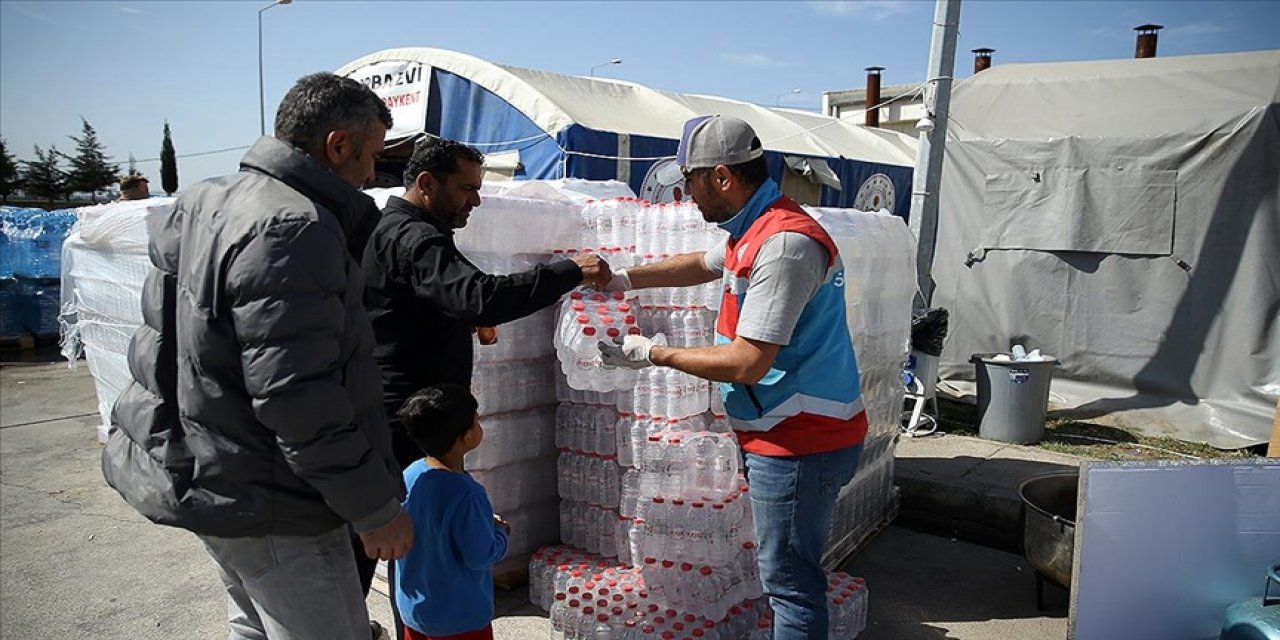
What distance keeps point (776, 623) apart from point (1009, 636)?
75.9 inches

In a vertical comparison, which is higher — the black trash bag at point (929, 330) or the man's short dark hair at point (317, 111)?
the man's short dark hair at point (317, 111)

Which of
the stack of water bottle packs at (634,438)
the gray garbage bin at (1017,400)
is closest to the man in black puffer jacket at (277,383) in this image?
the stack of water bottle packs at (634,438)

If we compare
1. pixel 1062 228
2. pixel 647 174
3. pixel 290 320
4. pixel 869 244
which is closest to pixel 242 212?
pixel 290 320

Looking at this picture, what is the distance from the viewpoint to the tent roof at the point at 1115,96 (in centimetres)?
809

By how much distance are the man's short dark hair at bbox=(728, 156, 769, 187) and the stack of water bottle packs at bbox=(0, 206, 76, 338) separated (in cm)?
1325

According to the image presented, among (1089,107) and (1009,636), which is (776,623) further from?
(1089,107)

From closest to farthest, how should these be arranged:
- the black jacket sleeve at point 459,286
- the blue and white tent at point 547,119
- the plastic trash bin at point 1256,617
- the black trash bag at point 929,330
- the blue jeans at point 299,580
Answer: the blue jeans at point 299,580
the black jacket sleeve at point 459,286
the plastic trash bin at point 1256,617
the black trash bag at point 929,330
the blue and white tent at point 547,119

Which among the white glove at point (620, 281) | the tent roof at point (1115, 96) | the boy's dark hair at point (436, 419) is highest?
the tent roof at point (1115, 96)

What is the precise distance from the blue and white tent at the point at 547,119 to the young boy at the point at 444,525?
27.4ft

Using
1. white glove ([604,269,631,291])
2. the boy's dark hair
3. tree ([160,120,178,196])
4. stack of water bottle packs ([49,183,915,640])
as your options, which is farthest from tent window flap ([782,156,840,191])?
tree ([160,120,178,196])

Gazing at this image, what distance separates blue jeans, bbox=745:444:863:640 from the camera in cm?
279

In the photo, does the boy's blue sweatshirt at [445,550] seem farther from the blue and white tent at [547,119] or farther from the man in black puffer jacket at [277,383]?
the blue and white tent at [547,119]

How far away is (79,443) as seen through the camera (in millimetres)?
7703

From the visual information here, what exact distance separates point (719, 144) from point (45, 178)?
52681 millimetres
